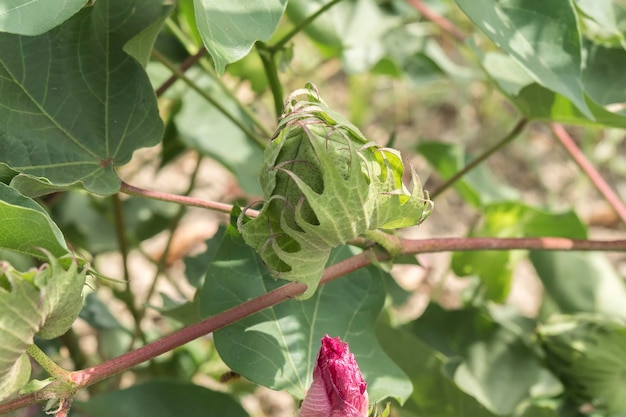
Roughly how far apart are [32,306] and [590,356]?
784 millimetres

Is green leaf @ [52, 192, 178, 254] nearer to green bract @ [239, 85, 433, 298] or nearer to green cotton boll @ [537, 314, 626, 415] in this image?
green cotton boll @ [537, 314, 626, 415]

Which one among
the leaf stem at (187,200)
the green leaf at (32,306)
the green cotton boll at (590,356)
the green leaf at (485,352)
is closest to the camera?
the green leaf at (32,306)

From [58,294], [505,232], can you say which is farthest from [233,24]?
[505,232]

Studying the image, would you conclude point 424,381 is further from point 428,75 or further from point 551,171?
point 551,171

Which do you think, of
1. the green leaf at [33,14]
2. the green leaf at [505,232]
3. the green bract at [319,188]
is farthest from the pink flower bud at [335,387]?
the green leaf at [505,232]

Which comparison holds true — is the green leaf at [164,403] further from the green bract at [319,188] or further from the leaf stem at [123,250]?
the green bract at [319,188]

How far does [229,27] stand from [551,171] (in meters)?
1.92

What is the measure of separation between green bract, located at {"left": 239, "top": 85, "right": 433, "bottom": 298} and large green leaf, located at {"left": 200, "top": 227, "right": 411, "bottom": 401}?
16cm

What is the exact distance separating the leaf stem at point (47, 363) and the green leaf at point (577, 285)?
941 mm

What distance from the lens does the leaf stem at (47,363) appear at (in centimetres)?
60

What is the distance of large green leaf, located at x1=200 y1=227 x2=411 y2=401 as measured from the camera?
791 millimetres

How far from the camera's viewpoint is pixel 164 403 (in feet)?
3.36

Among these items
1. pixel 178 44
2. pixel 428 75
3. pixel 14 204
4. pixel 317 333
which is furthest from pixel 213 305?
pixel 428 75

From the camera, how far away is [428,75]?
63.4 inches
